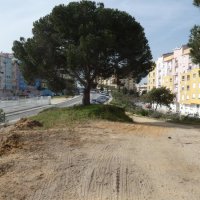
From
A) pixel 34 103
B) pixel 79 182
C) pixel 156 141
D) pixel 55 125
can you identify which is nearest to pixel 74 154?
pixel 79 182

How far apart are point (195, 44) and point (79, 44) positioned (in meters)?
6.96

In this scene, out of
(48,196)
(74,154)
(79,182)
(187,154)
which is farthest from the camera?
(187,154)

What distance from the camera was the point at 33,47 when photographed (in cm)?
2789

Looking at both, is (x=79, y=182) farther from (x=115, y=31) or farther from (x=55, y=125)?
(x=115, y=31)

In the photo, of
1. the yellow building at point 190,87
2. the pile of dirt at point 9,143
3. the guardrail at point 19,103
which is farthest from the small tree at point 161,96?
the pile of dirt at point 9,143

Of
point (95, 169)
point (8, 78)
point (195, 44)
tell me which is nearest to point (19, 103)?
point (195, 44)

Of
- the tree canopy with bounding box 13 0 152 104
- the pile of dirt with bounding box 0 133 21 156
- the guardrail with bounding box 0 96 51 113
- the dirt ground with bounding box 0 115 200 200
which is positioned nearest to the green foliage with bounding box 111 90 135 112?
the guardrail with bounding box 0 96 51 113

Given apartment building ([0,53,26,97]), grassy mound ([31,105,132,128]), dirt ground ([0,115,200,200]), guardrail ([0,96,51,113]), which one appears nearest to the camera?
dirt ground ([0,115,200,200])

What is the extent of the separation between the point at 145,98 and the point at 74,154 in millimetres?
55722

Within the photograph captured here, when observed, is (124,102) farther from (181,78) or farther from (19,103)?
(181,78)

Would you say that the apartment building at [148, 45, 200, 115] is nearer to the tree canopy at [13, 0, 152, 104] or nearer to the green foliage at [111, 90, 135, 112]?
the green foliage at [111, 90, 135, 112]

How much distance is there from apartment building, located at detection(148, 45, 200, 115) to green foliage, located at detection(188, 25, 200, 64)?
5398cm

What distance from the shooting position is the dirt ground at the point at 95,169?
803 cm

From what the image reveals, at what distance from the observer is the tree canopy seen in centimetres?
2698
